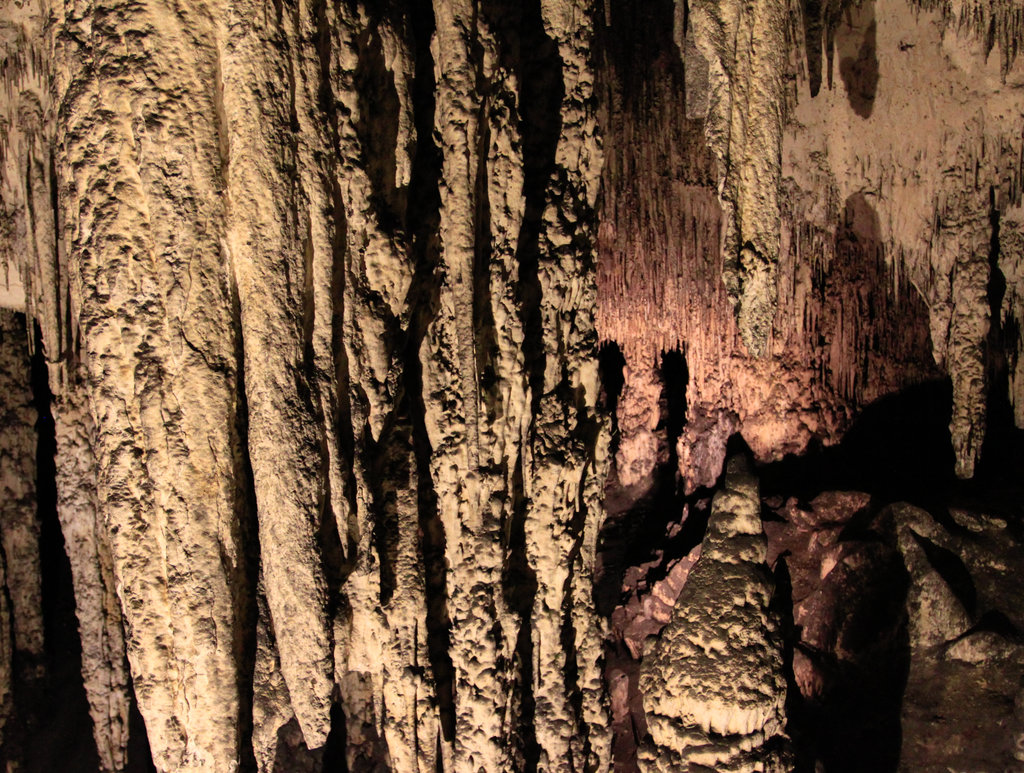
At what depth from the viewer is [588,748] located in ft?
10.0

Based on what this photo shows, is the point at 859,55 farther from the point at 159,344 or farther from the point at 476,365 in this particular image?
the point at 159,344

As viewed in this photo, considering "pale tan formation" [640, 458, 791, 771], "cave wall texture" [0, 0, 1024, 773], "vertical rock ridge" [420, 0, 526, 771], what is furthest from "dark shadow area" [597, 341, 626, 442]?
"vertical rock ridge" [420, 0, 526, 771]

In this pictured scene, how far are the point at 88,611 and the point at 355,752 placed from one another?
2.24 meters

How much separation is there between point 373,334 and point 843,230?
175 inches

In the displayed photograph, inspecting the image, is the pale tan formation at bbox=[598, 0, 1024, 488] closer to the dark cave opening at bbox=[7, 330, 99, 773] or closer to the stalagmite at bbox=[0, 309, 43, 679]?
the stalagmite at bbox=[0, 309, 43, 679]

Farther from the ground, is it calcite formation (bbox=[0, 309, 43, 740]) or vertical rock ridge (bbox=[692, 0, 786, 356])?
vertical rock ridge (bbox=[692, 0, 786, 356])

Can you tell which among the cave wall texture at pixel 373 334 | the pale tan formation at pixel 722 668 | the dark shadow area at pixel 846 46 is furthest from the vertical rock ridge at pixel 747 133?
the dark shadow area at pixel 846 46

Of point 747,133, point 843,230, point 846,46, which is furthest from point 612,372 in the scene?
point 846,46

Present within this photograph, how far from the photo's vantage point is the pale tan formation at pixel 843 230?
497cm

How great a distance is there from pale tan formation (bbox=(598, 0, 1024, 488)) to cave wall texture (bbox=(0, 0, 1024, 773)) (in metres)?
0.04

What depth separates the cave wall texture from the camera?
1.92m

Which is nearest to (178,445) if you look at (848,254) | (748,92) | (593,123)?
(593,123)

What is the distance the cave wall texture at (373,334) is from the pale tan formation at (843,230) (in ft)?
0.13

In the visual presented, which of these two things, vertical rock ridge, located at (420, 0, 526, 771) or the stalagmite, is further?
the stalagmite
